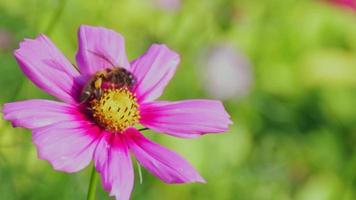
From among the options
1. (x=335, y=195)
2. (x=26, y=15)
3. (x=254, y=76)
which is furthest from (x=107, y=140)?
(x=254, y=76)

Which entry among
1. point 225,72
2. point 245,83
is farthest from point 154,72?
point 225,72

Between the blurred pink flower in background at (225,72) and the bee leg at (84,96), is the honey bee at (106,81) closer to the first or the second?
the bee leg at (84,96)

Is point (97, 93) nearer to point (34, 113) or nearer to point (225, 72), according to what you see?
point (34, 113)

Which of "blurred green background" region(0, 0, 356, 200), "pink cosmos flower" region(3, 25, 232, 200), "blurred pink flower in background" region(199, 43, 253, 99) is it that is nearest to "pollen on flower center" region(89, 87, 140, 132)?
"pink cosmos flower" region(3, 25, 232, 200)

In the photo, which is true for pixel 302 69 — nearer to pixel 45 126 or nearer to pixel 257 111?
pixel 257 111

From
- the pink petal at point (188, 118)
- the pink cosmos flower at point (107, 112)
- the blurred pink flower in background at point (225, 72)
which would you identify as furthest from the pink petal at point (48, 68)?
the blurred pink flower in background at point (225, 72)

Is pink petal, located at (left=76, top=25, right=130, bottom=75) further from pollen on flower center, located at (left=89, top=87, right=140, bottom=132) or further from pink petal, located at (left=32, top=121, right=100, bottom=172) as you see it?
pink petal, located at (left=32, top=121, right=100, bottom=172)
